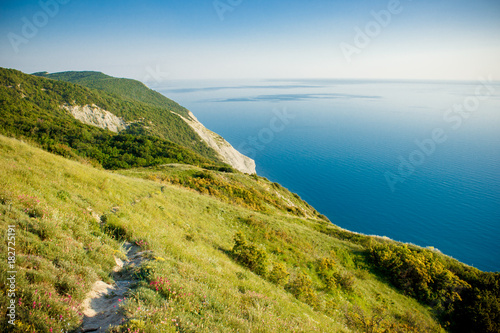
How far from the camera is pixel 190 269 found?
6906mm

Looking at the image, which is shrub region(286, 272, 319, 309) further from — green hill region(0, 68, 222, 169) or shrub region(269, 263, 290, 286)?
green hill region(0, 68, 222, 169)

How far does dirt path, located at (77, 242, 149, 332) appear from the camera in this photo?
4.13 meters

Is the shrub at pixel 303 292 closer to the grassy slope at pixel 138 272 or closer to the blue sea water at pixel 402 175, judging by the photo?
the grassy slope at pixel 138 272

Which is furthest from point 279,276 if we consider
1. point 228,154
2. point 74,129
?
point 228,154

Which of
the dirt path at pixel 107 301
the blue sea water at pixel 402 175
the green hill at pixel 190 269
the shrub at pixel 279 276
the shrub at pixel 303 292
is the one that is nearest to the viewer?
the dirt path at pixel 107 301

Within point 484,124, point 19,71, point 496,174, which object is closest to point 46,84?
point 19,71

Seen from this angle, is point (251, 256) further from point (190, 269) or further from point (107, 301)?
point (107, 301)

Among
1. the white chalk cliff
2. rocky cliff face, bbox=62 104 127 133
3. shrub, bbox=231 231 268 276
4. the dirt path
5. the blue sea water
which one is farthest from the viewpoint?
the white chalk cliff

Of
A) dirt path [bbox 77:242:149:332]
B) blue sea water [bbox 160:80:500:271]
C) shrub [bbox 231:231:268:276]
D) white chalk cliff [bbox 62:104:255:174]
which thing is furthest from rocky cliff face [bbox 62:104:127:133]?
dirt path [bbox 77:242:149:332]

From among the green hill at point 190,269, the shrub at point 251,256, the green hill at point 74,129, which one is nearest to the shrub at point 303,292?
the green hill at point 190,269

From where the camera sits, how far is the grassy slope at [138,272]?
13.9 feet

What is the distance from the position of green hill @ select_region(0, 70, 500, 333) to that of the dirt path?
0.16 ft

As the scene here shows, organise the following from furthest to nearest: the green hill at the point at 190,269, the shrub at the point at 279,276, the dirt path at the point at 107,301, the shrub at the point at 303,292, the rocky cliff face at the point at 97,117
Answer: the rocky cliff face at the point at 97,117 < the shrub at the point at 279,276 < the shrub at the point at 303,292 < the green hill at the point at 190,269 < the dirt path at the point at 107,301

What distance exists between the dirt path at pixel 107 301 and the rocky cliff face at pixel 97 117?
111 metres
